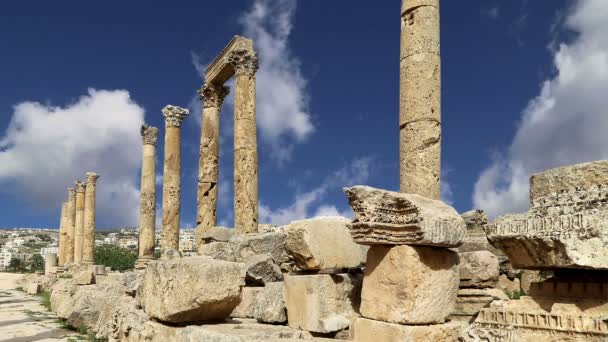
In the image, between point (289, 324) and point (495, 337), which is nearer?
point (495, 337)

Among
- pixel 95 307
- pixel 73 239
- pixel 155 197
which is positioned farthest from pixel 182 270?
pixel 73 239

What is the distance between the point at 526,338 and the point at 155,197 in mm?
21104

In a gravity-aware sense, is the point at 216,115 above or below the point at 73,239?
above

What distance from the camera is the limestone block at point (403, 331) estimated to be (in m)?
4.85

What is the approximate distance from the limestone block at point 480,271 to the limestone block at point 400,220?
1582 mm

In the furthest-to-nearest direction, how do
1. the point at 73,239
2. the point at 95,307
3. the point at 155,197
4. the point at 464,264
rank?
the point at 73,239 → the point at 155,197 → the point at 95,307 → the point at 464,264

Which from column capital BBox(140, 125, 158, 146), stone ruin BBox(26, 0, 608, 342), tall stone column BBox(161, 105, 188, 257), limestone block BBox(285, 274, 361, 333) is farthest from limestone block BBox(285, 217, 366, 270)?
column capital BBox(140, 125, 158, 146)

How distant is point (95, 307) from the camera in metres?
11.9

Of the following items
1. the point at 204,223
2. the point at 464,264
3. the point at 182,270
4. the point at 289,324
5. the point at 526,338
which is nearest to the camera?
the point at 526,338

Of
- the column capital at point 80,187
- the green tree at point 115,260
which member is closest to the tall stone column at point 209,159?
the column capital at point 80,187

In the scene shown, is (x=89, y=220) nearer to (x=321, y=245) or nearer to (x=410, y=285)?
(x=321, y=245)

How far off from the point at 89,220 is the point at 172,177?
15444mm

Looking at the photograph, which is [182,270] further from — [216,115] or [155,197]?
[155,197]

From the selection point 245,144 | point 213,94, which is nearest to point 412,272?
point 245,144
